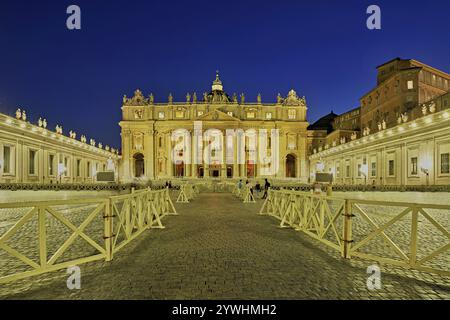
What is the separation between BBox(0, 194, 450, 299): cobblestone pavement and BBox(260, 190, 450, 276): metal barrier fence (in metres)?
0.32

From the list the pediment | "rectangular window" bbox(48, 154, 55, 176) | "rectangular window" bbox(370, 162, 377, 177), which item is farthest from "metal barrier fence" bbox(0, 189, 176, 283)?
the pediment

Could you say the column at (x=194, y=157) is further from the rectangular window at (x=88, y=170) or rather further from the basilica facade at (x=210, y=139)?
the rectangular window at (x=88, y=170)

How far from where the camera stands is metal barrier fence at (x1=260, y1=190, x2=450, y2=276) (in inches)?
217

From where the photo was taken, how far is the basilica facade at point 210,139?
227ft

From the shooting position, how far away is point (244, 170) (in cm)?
7044

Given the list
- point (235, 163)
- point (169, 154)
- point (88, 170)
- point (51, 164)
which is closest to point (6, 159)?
point (51, 164)

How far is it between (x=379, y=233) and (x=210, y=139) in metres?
64.2

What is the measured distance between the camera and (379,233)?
6.00m

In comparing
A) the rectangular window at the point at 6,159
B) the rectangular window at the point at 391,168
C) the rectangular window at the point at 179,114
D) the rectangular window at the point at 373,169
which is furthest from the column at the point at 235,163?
the rectangular window at the point at 6,159

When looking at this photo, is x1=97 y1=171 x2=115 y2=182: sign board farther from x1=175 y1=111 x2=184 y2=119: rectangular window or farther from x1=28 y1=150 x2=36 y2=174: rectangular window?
x1=175 y1=111 x2=184 y2=119: rectangular window

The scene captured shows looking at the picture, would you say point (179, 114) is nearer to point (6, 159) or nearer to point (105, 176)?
point (6, 159)

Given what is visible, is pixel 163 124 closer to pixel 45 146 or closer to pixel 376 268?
pixel 45 146

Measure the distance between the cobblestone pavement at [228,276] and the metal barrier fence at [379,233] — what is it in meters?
0.32
